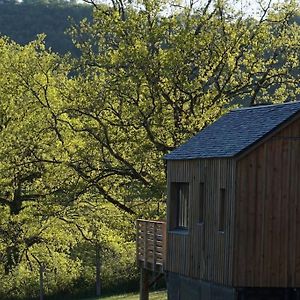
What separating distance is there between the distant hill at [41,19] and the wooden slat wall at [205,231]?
4635cm

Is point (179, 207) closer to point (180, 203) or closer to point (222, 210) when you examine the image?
point (180, 203)

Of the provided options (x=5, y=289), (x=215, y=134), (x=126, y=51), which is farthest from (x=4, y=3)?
(x=215, y=134)

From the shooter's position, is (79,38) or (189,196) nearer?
(189,196)

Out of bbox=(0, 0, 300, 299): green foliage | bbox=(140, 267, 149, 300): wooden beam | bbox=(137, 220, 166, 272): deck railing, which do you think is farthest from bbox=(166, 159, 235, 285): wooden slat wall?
bbox=(0, 0, 300, 299): green foliage

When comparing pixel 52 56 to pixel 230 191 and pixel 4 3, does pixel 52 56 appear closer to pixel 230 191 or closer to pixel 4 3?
pixel 230 191

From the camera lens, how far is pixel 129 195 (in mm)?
32969

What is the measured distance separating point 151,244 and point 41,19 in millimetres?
57642

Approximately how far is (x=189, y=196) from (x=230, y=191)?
2770mm

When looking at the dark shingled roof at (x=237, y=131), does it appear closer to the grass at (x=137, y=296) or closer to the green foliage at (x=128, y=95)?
the green foliage at (x=128, y=95)

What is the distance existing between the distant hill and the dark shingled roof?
45806 mm

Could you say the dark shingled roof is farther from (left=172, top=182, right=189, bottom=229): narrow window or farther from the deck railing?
the deck railing

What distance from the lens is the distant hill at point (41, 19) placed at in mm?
74500

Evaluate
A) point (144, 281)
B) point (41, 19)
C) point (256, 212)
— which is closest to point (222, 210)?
point (256, 212)

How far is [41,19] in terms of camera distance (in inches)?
3231
